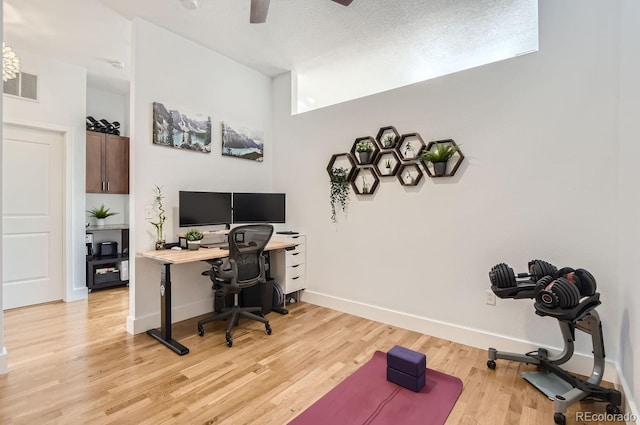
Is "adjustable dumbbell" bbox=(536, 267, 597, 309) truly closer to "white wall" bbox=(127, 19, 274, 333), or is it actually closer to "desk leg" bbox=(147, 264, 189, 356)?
"desk leg" bbox=(147, 264, 189, 356)

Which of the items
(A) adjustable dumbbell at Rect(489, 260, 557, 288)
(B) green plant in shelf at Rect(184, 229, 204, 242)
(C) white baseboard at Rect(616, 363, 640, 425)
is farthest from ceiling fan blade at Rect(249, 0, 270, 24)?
(C) white baseboard at Rect(616, 363, 640, 425)

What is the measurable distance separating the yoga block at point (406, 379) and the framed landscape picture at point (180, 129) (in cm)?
300

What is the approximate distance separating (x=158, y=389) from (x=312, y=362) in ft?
3.67

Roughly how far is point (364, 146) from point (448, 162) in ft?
2.98

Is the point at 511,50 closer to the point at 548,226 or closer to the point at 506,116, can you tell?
the point at 506,116

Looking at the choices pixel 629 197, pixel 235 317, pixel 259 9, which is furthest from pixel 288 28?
pixel 629 197

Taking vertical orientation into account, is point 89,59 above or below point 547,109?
above

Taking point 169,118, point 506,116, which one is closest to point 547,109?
point 506,116

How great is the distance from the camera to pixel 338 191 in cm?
373

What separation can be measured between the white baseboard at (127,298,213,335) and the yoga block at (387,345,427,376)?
2014 millimetres

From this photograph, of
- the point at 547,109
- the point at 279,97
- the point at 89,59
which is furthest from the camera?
the point at 279,97

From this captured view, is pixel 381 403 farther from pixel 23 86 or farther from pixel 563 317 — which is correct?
pixel 23 86

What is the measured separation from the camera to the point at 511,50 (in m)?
3.48

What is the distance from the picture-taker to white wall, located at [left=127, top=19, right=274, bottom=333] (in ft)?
A: 10.2
